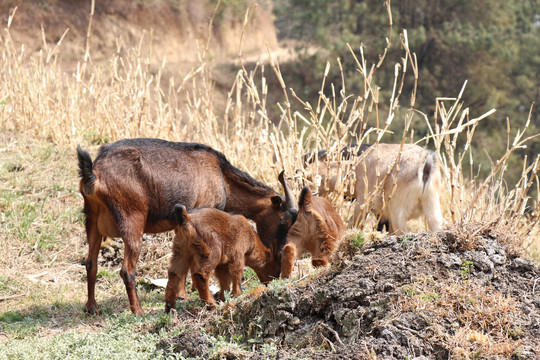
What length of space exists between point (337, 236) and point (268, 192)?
91 centimetres

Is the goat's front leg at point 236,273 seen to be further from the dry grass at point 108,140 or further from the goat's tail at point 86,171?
the goat's tail at point 86,171

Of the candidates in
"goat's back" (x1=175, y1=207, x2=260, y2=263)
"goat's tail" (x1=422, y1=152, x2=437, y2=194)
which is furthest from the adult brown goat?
"goat's tail" (x1=422, y1=152, x2=437, y2=194)

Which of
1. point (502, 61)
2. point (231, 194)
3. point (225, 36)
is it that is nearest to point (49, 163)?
point (231, 194)

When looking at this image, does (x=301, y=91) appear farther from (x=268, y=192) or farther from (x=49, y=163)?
(x=268, y=192)

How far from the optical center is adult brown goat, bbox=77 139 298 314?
19.2ft

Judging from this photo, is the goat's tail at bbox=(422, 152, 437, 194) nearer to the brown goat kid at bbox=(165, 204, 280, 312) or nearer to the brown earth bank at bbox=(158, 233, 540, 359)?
the brown goat kid at bbox=(165, 204, 280, 312)

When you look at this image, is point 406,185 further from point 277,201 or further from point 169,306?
point 169,306

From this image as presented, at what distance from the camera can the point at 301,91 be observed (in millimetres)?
24125

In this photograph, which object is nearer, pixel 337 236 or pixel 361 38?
pixel 337 236

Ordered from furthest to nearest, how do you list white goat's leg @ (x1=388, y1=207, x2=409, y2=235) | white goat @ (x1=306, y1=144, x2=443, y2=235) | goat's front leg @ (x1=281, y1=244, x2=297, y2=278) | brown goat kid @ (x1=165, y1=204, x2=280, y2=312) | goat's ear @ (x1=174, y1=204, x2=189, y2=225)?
white goat's leg @ (x1=388, y1=207, x2=409, y2=235)
white goat @ (x1=306, y1=144, x2=443, y2=235)
goat's front leg @ (x1=281, y1=244, x2=297, y2=278)
brown goat kid @ (x1=165, y1=204, x2=280, y2=312)
goat's ear @ (x1=174, y1=204, x2=189, y2=225)

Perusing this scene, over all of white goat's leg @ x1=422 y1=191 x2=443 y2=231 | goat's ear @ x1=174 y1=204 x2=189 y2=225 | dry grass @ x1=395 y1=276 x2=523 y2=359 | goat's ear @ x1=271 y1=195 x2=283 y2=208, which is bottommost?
white goat's leg @ x1=422 y1=191 x2=443 y2=231

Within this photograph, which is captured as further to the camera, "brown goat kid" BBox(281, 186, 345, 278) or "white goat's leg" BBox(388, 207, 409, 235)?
"white goat's leg" BBox(388, 207, 409, 235)

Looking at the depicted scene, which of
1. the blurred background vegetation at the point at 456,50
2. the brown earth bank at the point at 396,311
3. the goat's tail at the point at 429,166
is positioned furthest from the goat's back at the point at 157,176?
the blurred background vegetation at the point at 456,50

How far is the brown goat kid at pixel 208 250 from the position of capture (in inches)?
222
